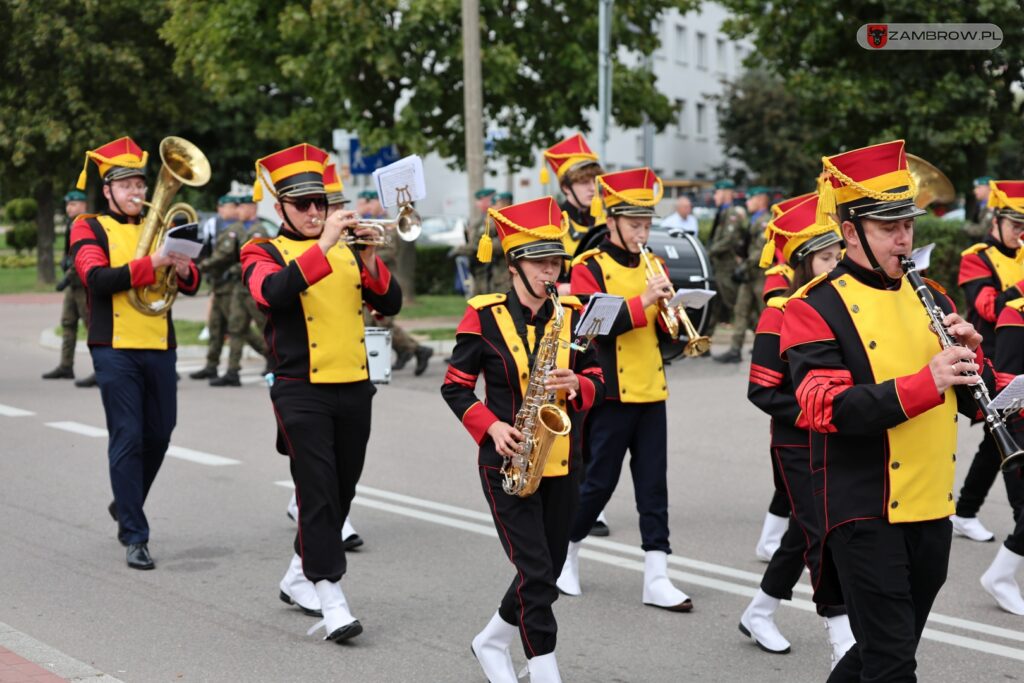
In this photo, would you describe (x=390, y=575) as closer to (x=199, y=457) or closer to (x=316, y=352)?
(x=316, y=352)

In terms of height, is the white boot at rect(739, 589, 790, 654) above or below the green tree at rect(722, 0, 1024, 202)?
below

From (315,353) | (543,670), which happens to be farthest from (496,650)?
(315,353)

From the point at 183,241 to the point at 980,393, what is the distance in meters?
4.52

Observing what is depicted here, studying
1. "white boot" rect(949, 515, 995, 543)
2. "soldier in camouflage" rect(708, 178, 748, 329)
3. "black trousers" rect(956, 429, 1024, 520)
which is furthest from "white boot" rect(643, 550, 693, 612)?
"soldier in camouflage" rect(708, 178, 748, 329)

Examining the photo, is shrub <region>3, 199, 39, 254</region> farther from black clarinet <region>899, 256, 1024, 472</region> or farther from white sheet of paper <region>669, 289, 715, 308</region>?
black clarinet <region>899, 256, 1024, 472</region>

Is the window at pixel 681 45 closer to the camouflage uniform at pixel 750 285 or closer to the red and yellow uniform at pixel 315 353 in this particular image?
the camouflage uniform at pixel 750 285

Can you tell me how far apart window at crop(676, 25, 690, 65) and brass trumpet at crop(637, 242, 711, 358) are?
2275 inches

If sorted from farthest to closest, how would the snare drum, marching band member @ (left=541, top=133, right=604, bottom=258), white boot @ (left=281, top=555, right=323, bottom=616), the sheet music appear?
marching band member @ (left=541, top=133, right=604, bottom=258), the snare drum, the sheet music, white boot @ (left=281, top=555, right=323, bottom=616)

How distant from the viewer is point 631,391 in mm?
7074

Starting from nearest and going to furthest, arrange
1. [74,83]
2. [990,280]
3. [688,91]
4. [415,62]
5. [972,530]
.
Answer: [990,280]
[972,530]
[415,62]
[74,83]
[688,91]

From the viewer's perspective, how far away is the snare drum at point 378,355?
806cm

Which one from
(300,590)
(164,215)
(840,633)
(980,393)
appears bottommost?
(300,590)

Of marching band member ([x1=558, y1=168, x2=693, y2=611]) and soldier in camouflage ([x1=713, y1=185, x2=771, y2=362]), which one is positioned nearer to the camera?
marching band member ([x1=558, y1=168, x2=693, y2=611])

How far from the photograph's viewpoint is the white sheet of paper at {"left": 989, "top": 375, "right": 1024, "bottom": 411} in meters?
4.34
